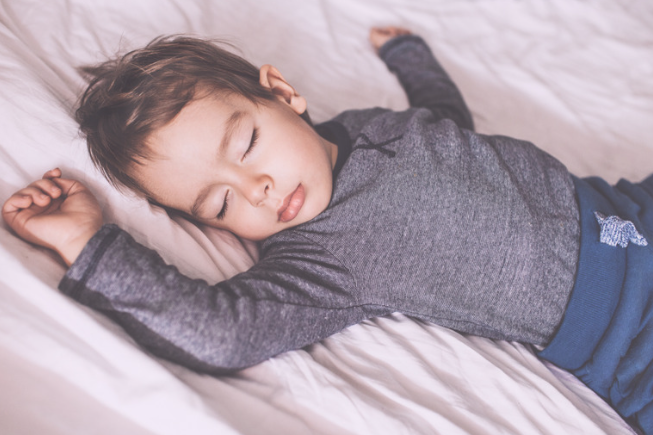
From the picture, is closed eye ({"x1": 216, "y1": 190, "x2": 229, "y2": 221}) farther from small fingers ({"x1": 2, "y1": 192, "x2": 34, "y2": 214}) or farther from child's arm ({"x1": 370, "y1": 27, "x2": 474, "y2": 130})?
child's arm ({"x1": 370, "y1": 27, "x2": 474, "y2": 130})

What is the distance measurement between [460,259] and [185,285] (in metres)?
0.51

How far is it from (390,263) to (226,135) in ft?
1.27

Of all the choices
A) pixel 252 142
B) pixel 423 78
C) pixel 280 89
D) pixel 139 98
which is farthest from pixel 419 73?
pixel 139 98

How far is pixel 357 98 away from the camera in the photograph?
1.33 meters

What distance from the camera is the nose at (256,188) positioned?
826mm

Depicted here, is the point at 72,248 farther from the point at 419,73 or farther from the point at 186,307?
the point at 419,73

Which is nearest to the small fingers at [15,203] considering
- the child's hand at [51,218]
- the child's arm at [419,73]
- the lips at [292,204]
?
the child's hand at [51,218]

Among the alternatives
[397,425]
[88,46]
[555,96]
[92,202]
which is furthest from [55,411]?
[555,96]

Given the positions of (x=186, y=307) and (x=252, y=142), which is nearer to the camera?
(x=186, y=307)

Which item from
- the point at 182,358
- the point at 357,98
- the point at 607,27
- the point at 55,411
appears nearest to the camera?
the point at 55,411

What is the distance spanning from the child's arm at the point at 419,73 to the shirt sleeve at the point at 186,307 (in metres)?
0.75

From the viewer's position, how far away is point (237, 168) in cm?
83

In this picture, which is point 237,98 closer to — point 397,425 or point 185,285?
point 185,285

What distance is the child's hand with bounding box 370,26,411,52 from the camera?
56.4 inches
